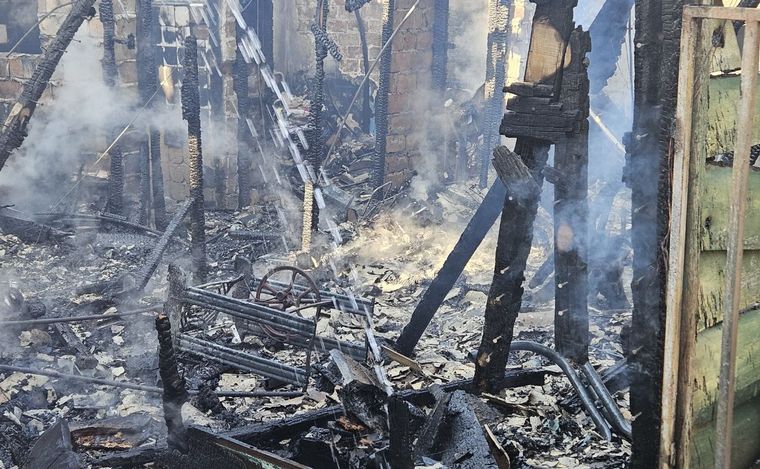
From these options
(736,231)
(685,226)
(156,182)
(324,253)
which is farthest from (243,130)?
(736,231)

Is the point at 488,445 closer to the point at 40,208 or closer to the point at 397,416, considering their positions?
the point at 397,416

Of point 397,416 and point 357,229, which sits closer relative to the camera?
point 397,416

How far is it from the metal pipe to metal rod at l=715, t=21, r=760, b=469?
2.76 m

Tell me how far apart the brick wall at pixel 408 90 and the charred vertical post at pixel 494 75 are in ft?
3.71

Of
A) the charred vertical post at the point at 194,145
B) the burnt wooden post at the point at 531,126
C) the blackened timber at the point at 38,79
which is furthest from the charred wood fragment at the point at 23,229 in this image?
the burnt wooden post at the point at 531,126

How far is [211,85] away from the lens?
14281 mm

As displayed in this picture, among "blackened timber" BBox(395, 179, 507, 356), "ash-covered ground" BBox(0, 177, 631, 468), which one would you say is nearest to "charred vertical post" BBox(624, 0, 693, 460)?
"blackened timber" BBox(395, 179, 507, 356)

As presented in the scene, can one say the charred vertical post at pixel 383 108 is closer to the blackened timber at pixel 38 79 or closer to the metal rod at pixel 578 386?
the blackened timber at pixel 38 79

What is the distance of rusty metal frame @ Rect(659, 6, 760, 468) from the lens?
2670 millimetres

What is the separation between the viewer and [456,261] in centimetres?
670

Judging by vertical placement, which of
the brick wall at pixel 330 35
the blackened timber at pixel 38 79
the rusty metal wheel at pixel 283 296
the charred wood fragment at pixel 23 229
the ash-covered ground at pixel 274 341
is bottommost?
the ash-covered ground at pixel 274 341

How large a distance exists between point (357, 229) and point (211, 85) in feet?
14.3

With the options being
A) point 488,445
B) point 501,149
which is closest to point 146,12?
point 501,149

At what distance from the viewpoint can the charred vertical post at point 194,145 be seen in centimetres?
973
